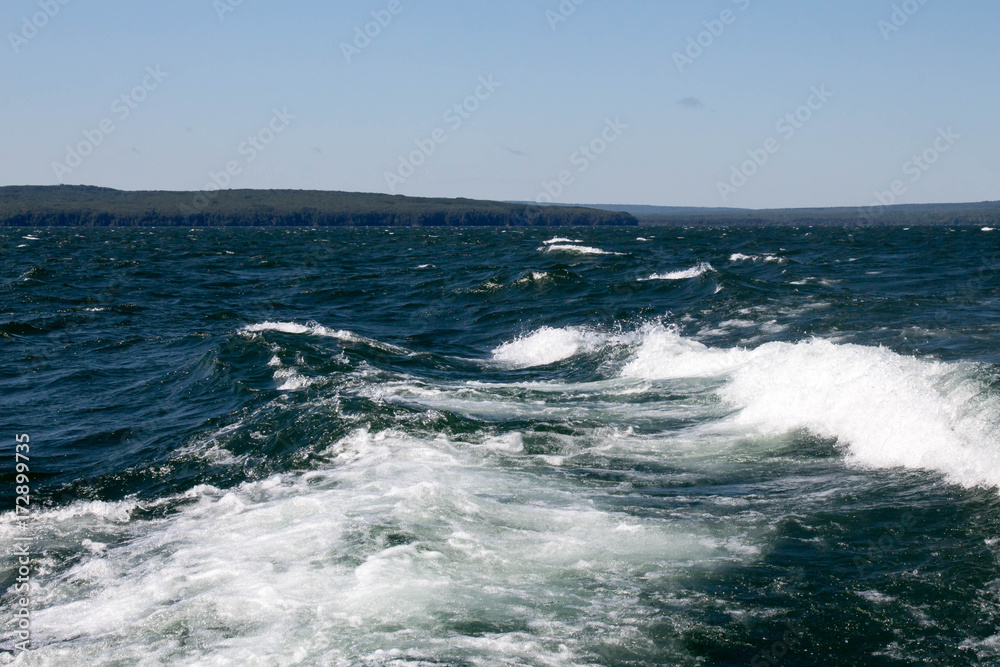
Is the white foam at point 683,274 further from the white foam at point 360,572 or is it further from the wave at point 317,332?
the white foam at point 360,572

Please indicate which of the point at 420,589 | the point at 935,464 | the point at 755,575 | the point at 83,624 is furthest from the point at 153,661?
the point at 935,464

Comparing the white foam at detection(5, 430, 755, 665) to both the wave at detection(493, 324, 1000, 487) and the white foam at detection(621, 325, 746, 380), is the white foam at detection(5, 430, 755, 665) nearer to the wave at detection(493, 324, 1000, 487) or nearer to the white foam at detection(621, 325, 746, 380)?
the wave at detection(493, 324, 1000, 487)

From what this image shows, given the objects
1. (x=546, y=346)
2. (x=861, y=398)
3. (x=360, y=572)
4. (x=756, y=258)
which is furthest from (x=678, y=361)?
(x=756, y=258)

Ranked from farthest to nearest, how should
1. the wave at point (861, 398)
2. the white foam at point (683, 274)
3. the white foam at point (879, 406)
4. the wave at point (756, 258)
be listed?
the wave at point (756, 258)
the white foam at point (683, 274)
the wave at point (861, 398)
the white foam at point (879, 406)

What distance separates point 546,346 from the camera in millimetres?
21469

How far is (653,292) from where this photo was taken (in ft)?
98.7

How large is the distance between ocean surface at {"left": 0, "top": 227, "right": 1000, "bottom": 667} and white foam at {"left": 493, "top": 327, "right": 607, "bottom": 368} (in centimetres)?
11

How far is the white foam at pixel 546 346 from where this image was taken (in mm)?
20172

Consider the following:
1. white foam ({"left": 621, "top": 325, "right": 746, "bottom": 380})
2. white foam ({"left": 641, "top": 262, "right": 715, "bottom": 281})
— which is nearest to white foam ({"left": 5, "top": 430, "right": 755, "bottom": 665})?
white foam ({"left": 621, "top": 325, "right": 746, "bottom": 380})

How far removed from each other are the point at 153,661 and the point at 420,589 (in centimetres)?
222

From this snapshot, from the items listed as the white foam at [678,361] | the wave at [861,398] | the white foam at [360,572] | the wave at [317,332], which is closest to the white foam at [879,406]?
the wave at [861,398]

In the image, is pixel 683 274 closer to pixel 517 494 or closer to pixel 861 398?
pixel 861 398

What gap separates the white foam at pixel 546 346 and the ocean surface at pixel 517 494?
114 millimetres

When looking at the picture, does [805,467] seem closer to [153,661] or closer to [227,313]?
[153,661]
